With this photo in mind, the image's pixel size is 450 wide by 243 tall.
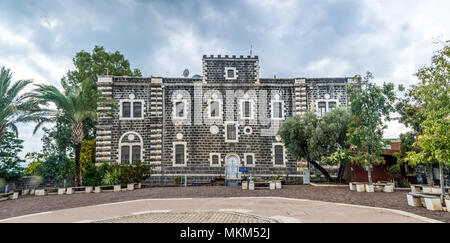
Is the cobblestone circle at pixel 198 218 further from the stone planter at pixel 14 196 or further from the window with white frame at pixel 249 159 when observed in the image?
the window with white frame at pixel 249 159

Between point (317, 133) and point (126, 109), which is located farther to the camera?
point (126, 109)

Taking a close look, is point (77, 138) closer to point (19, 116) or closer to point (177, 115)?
point (19, 116)

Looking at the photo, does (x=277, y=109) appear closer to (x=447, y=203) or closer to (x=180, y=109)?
(x=180, y=109)

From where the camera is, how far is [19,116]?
16.2m

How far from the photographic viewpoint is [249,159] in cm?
2184

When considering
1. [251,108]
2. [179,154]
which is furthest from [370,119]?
[179,154]

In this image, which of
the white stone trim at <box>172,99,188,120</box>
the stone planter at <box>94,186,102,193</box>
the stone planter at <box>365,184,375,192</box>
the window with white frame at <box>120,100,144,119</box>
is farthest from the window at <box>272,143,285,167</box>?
the stone planter at <box>94,186,102,193</box>

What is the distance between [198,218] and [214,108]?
601 inches

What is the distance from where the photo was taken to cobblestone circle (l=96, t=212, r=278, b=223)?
717 cm

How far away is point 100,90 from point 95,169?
6.35 metres

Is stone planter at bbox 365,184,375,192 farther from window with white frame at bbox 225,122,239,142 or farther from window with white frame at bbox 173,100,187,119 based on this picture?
window with white frame at bbox 173,100,187,119

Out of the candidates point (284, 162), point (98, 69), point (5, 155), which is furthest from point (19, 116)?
point (284, 162)

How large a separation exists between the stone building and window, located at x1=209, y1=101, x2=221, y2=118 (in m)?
0.08

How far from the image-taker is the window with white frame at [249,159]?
2178 cm
